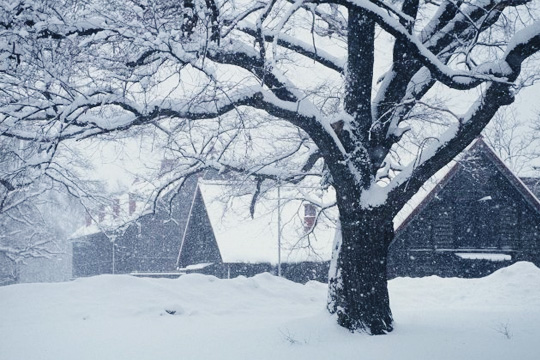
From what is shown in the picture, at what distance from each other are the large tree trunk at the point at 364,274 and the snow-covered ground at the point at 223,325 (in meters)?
0.26

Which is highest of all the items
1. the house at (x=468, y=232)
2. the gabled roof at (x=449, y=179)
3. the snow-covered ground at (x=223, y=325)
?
the gabled roof at (x=449, y=179)

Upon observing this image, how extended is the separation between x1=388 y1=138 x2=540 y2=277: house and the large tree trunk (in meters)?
14.2

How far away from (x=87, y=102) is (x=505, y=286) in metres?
12.4

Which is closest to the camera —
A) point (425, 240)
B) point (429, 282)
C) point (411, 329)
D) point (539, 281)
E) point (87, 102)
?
point (87, 102)

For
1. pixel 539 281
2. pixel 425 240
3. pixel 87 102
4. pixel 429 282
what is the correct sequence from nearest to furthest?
pixel 87 102 < pixel 539 281 < pixel 429 282 < pixel 425 240

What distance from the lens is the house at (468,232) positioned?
20391mm

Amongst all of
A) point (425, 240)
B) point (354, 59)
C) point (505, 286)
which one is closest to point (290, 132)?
point (354, 59)

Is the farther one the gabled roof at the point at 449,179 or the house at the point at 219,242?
the house at the point at 219,242

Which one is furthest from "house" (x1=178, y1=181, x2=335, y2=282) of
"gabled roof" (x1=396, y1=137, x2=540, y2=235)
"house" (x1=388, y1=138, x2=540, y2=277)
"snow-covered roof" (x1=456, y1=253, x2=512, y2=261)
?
"snow-covered roof" (x1=456, y1=253, x2=512, y2=261)

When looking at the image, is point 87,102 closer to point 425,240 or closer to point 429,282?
point 429,282

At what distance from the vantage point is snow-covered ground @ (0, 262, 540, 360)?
18.2 ft

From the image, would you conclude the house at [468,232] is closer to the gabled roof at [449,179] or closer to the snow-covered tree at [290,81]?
the gabled roof at [449,179]

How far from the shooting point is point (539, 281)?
12859 millimetres

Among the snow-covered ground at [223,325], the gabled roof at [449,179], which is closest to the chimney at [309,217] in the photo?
the gabled roof at [449,179]
